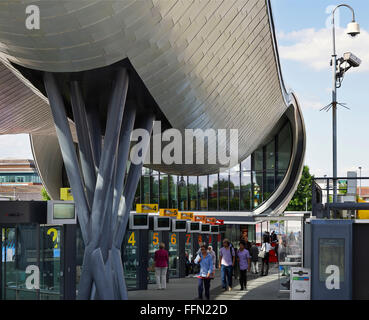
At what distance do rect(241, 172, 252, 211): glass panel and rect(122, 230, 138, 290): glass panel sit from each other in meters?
26.6

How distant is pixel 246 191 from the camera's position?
47.7 metres

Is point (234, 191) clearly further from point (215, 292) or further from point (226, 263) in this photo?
point (226, 263)

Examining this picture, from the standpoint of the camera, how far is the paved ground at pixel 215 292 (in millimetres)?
19027

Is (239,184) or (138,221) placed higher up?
(239,184)

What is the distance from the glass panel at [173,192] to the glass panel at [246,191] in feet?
18.9

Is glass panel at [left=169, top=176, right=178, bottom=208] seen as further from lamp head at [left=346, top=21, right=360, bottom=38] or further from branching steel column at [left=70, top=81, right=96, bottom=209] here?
branching steel column at [left=70, top=81, right=96, bottom=209]

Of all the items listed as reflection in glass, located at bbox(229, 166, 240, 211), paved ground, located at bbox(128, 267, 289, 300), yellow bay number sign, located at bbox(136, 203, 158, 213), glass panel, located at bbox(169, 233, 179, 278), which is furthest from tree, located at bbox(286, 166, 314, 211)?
paved ground, located at bbox(128, 267, 289, 300)

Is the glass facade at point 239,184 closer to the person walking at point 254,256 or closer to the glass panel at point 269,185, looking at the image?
the glass panel at point 269,185

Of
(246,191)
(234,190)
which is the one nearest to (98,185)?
(246,191)

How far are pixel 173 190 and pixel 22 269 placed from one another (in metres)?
36.4

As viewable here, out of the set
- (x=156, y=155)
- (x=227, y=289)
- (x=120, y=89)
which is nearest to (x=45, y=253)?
(x=120, y=89)

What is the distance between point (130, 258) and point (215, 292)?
124 inches

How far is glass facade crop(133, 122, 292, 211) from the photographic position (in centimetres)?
4681
